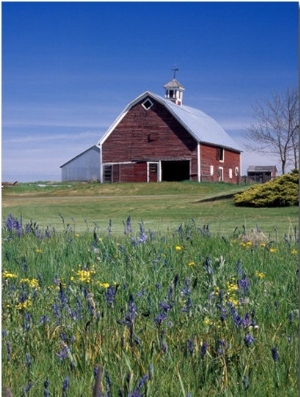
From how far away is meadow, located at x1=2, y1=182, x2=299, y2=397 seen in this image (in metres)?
2.97

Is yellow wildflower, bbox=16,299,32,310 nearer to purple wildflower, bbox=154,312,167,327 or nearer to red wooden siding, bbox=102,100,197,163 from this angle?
purple wildflower, bbox=154,312,167,327

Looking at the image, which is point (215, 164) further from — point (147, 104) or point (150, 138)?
point (147, 104)

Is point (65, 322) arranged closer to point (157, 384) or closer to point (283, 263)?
point (157, 384)

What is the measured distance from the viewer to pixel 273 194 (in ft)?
42.5

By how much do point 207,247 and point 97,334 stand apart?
3.83 m

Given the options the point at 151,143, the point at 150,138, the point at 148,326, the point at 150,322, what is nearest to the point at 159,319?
the point at 148,326

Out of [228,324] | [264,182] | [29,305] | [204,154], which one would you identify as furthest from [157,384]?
[204,154]

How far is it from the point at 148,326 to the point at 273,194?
31.3 feet

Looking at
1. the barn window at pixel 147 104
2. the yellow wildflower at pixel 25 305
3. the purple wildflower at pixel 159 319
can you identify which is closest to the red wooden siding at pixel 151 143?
the barn window at pixel 147 104

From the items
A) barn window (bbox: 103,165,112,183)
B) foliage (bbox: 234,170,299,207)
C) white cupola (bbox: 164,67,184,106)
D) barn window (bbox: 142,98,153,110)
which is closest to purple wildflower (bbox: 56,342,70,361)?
white cupola (bbox: 164,67,184,106)

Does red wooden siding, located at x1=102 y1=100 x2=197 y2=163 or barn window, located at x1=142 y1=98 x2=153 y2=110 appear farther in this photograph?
barn window, located at x1=142 y1=98 x2=153 y2=110

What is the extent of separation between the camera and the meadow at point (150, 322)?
9.75ft

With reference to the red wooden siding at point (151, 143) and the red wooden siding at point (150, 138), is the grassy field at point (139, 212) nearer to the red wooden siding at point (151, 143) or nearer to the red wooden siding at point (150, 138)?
the red wooden siding at point (151, 143)

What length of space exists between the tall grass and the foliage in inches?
238
